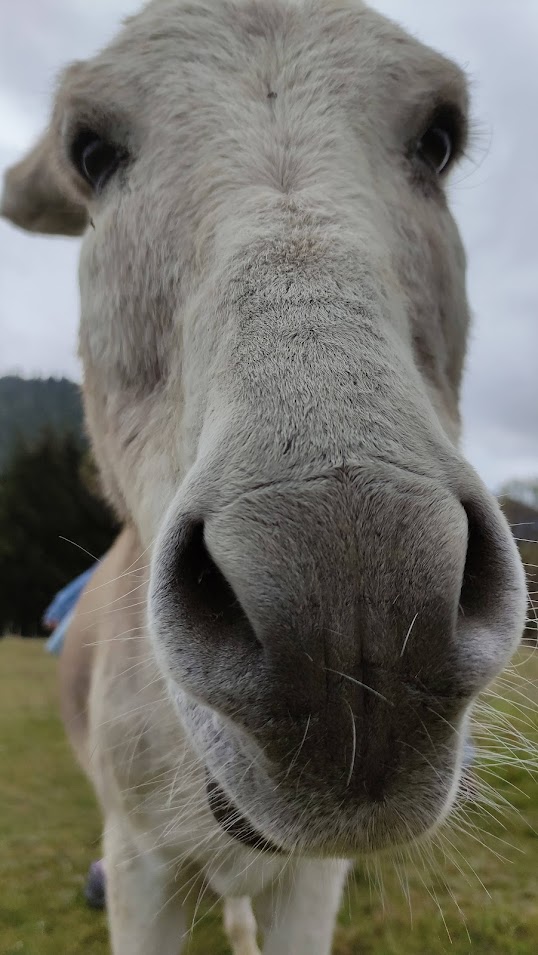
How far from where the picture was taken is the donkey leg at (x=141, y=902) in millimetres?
2652

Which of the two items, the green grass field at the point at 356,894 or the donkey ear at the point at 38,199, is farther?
the green grass field at the point at 356,894

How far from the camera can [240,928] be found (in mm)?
3830

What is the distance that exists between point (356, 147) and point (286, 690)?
4.92ft

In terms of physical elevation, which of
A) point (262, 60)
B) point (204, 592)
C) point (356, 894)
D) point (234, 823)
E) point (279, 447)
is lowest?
point (356, 894)

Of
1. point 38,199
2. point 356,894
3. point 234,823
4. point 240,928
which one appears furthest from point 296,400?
point 356,894

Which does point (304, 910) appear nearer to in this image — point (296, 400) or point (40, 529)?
point (296, 400)

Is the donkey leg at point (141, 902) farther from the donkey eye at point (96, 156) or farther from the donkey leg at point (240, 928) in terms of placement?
the donkey eye at point (96, 156)

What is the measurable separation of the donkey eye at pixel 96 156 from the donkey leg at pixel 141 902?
249cm

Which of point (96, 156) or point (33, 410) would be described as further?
point (33, 410)

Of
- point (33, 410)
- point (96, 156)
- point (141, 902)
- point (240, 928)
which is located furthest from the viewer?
point (33, 410)

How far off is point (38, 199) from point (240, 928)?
4182 millimetres

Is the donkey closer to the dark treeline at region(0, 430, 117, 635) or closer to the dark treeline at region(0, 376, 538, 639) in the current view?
the dark treeline at region(0, 376, 538, 639)

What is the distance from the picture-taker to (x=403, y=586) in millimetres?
952

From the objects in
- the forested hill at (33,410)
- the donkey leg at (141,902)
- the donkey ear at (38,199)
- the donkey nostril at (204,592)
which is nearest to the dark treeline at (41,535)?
the forested hill at (33,410)
